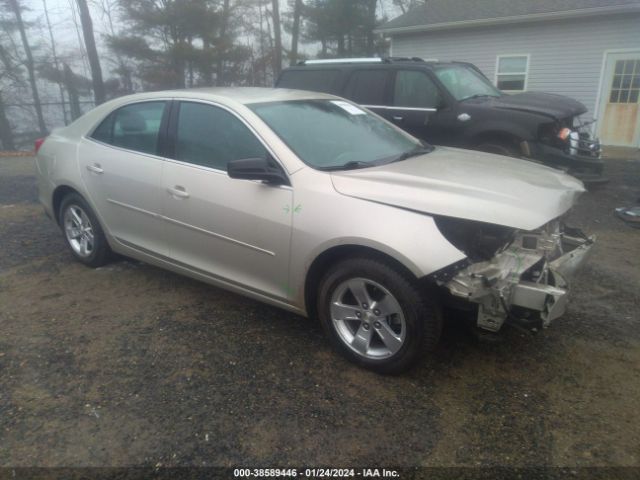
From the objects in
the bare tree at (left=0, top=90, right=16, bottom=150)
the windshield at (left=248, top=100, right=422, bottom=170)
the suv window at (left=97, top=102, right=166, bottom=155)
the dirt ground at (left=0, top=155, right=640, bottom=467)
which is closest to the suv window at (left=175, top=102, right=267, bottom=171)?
the windshield at (left=248, top=100, right=422, bottom=170)

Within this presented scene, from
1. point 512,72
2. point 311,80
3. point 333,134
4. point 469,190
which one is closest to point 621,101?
point 512,72

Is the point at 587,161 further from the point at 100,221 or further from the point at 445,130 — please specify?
the point at 100,221

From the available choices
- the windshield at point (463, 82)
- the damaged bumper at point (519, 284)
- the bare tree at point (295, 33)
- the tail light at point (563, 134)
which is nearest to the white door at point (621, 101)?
the windshield at point (463, 82)

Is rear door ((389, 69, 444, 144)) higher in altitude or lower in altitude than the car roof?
lower

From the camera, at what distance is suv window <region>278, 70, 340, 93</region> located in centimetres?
763

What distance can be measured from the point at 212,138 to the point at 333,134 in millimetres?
883

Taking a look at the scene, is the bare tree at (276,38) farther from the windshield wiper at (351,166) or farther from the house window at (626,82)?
the windshield wiper at (351,166)

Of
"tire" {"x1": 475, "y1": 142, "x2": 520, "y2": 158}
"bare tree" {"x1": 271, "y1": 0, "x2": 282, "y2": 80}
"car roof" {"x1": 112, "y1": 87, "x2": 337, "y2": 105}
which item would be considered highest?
"bare tree" {"x1": 271, "y1": 0, "x2": 282, "y2": 80}

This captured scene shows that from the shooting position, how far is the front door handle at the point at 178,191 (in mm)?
3605

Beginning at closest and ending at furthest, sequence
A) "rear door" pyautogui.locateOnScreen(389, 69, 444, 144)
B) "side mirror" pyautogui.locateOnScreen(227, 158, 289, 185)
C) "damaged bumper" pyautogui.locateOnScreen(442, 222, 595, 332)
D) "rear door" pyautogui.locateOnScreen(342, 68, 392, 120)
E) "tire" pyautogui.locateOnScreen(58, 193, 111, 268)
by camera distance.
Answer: "damaged bumper" pyautogui.locateOnScreen(442, 222, 595, 332) → "side mirror" pyautogui.locateOnScreen(227, 158, 289, 185) → "tire" pyautogui.locateOnScreen(58, 193, 111, 268) → "rear door" pyautogui.locateOnScreen(389, 69, 444, 144) → "rear door" pyautogui.locateOnScreen(342, 68, 392, 120)

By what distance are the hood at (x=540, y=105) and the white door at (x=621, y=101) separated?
21.9 ft

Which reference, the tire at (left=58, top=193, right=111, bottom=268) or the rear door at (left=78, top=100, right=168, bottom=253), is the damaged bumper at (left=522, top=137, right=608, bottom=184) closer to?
the rear door at (left=78, top=100, right=168, bottom=253)

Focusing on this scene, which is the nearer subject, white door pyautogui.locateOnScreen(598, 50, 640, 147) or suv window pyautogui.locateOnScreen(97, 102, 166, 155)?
suv window pyautogui.locateOnScreen(97, 102, 166, 155)

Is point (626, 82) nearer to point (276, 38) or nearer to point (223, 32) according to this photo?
point (223, 32)
